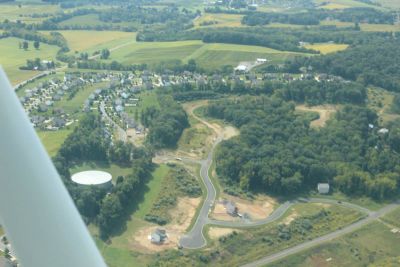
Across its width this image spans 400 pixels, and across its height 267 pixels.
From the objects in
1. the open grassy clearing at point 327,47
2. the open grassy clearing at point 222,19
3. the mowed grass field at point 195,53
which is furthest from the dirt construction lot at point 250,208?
the open grassy clearing at point 222,19

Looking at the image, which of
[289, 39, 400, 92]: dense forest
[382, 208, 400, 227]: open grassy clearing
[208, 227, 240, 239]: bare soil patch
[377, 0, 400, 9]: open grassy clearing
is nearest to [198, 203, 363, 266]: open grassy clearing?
[208, 227, 240, 239]: bare soil patch

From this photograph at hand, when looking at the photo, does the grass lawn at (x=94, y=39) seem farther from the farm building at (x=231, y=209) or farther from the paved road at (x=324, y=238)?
the paved road at (x=324, y=238)

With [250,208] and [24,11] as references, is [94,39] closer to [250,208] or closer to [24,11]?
[24,11]

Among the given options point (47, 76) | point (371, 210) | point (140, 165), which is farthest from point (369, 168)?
point (47, 76)

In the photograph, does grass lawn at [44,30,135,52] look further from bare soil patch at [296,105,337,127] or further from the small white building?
the small white building

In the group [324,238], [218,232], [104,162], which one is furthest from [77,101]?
[324,238]

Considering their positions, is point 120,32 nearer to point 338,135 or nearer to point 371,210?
point 338,135
